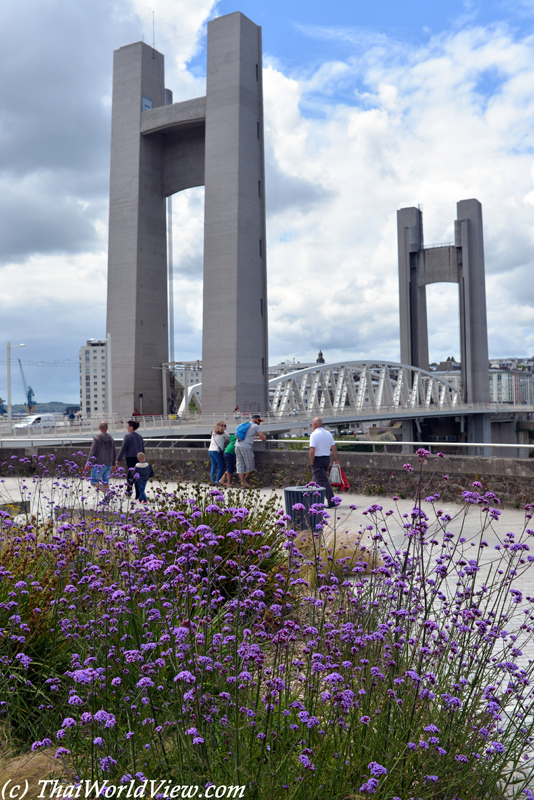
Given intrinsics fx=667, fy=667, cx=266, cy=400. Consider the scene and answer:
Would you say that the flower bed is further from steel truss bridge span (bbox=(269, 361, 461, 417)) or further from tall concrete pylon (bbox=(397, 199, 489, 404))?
tall concrete pylon (bbox=(397, 199, 489, 404))

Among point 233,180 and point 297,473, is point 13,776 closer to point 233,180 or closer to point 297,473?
point 297,473

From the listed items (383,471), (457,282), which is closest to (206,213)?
(383,471)

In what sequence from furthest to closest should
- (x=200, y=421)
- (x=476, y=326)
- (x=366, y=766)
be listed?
(x=476, y=326)
(x=200, y=421)
(x=366, y=766)

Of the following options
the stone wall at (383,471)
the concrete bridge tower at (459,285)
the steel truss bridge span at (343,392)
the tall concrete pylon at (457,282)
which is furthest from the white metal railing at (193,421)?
the tall concrete pylon at (457,282)

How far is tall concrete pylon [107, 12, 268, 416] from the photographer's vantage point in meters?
42.5

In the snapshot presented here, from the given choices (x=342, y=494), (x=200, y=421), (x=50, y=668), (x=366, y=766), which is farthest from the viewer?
(x=200, y=421)

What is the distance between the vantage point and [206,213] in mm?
43469

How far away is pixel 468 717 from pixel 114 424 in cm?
3523

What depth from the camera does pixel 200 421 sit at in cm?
4119

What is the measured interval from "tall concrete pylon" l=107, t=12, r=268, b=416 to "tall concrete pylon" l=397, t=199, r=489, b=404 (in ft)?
120

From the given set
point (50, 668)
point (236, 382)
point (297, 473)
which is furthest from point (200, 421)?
point (50, 668)

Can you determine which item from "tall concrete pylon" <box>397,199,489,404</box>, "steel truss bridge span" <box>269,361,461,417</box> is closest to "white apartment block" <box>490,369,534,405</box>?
"steel truss bridge span" <box>269,361,461,417</box>

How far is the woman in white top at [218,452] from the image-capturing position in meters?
12.3

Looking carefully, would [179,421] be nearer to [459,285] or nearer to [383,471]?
[383,471]
